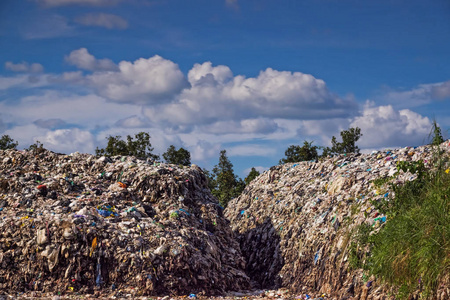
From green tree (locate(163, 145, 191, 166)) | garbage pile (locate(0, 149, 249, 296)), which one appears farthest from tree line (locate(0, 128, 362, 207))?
garbage pile (locate(0, 149, 249, 296))

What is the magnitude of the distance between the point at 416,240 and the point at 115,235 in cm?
648

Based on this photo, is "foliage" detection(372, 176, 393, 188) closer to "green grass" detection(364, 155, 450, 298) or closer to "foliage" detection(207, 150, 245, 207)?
"green grass" detection(364, 155, 450, 298)

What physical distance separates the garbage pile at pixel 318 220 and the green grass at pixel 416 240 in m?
0.44

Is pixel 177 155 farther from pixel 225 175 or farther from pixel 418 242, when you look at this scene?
pixel 418 242

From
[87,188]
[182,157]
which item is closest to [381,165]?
[87,188]

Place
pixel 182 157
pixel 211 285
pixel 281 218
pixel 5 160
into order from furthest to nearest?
1. pixel 182 157
2. pixel 5 160
3. pixel 281 218
4. pixel 211 285

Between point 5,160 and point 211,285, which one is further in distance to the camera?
point 5,160

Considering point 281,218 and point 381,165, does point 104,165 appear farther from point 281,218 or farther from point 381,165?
point 381,165

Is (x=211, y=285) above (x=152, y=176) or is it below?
below

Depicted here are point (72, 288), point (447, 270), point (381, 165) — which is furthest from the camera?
point (381, 165)

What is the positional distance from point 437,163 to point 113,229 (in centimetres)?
755

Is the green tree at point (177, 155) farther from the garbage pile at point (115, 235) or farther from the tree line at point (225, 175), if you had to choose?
the garbage pile at point (115, 235)

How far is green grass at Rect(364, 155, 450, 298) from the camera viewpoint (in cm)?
756

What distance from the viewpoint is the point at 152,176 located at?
1280 cm
